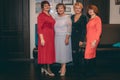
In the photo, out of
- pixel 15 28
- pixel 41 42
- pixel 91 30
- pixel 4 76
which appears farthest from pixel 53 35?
pixel 15 28

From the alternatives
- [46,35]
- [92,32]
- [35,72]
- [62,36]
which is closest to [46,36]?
[46,35]

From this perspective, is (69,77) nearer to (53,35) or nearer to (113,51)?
(53,35)

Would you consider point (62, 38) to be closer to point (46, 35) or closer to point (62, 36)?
point (62, 36)

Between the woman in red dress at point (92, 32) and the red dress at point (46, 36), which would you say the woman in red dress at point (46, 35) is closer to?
the red dress at point (46, 36)

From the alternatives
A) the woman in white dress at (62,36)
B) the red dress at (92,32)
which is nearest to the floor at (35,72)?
the woman in white dress at (62,36)

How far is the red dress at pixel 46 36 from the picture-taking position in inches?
203

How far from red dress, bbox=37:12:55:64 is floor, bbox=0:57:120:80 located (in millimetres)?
386

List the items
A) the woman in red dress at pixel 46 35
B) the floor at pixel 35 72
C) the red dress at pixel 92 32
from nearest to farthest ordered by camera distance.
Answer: the red dress at pixel 92 32
the woman in red dress at pixel 46 35
the floor at pixel 35 72

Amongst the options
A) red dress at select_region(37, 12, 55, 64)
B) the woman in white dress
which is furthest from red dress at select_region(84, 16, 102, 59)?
red dress at select_region(37, 12, 55, 64)

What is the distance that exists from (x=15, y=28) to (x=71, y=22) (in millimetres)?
2302

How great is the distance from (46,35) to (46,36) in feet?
0.06

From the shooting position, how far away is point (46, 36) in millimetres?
5215

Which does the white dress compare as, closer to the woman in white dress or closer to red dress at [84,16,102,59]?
the woman in white dress

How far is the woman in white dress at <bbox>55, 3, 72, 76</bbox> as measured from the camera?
520 centimetres
